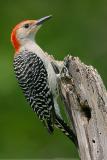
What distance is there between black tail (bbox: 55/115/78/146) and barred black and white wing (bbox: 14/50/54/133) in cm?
10

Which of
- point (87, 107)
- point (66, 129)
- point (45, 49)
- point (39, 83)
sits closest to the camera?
point (87, 107)

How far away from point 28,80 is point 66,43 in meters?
6.26

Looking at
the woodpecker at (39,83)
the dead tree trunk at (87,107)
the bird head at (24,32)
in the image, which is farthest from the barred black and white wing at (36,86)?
the dead tree trunk at (87,107)

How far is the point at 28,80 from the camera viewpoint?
16.4 m

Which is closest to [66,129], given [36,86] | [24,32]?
[36,86]

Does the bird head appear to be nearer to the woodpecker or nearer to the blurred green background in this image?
the woodpecker

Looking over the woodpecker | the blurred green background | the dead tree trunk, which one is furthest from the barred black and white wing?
the blurred green background

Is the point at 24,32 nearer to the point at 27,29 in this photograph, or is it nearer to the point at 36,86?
the point at 27,29

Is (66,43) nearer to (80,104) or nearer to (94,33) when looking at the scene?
(94,33)

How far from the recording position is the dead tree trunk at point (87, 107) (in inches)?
557

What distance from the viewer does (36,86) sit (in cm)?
1631

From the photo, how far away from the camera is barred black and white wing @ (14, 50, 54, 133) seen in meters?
16.1

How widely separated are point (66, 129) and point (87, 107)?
1.09m

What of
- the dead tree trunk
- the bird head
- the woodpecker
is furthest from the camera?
the bird head
